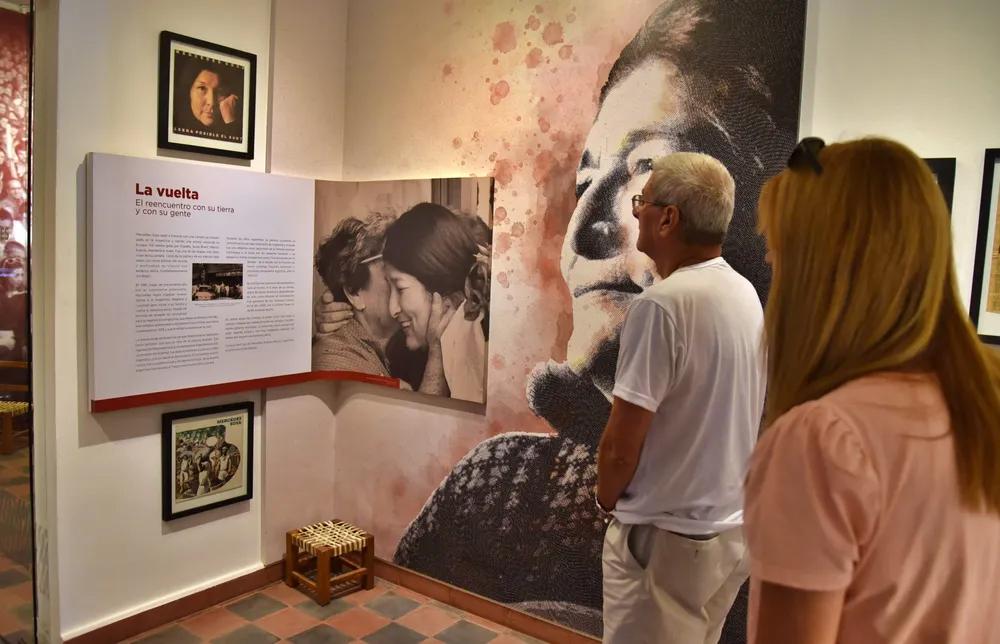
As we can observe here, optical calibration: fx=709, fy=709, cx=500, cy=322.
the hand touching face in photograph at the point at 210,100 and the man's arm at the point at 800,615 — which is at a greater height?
the hand touching face in photograph at the point at 210,100

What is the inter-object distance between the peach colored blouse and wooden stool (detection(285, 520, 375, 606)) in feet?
9.78

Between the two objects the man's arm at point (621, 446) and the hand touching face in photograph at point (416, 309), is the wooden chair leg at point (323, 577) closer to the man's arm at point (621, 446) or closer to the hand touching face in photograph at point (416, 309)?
the hand touching face in photograph at point (416, 309)

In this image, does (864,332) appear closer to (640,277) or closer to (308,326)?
(640,277)

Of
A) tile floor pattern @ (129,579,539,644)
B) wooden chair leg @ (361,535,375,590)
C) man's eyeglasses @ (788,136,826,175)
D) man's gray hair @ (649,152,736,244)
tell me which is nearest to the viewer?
man's eyeglasses @ (788,136,826,175)

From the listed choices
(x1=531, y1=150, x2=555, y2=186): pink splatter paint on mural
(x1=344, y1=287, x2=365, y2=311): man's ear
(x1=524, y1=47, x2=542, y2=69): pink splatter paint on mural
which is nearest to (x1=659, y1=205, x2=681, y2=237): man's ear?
(x1=531, y1=150, x2=555, y2=186): pink splatter paint on mural

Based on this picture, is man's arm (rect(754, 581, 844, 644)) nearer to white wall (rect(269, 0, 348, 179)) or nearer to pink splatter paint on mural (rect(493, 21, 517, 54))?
pink splatter paint on mural (rect(493, 21, 517, 54))

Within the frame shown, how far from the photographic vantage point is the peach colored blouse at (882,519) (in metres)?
0.82

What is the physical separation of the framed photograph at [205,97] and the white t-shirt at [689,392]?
2318 mm

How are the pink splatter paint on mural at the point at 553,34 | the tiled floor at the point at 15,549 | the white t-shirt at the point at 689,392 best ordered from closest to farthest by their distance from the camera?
the white t-shirt at the point at 689,392 < the tiled floor at the point at 15,549 < the pink splatter paint on mural at the point at 553,34

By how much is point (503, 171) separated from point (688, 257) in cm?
148

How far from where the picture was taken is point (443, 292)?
11.2 ft

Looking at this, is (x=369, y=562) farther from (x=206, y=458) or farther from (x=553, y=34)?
(x=553, y=34)

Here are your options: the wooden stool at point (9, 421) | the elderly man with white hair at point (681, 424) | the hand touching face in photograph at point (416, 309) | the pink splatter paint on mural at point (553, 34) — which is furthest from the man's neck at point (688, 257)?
the wooden stool at point (9, 421)

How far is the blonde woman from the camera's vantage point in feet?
2.71
